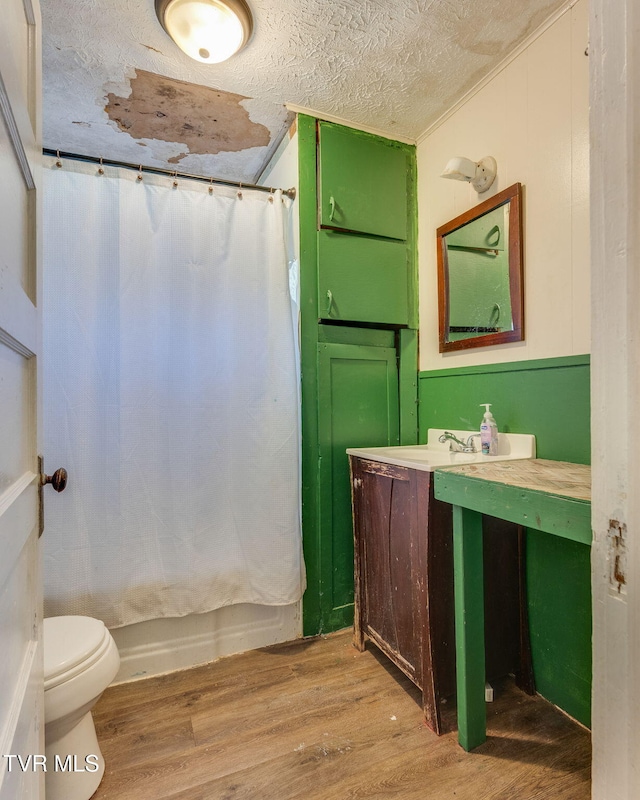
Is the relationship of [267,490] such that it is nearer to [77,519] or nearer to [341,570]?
[341,570]

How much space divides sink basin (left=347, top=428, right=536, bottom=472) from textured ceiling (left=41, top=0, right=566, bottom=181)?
4.80 feet

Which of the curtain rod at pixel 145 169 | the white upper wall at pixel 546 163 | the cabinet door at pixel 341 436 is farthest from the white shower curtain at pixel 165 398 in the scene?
the white upper wall at pixel 546 163

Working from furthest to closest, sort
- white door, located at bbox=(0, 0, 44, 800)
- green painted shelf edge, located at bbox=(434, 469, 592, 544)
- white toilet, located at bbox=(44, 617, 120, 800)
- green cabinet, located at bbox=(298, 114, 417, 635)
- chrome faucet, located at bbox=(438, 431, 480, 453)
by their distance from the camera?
green cabinet, located at bbox=(298, 114, 417, 635) → chrome faucet, located at bbox=(438, 431, 480, 453) → white toilet, located at bbox=(44, 617, 120, 800) → green painted shelf edge, located at bbox=(434, 469, 592, 544) → white door, located at bbox=(0, 0, 44, 800)

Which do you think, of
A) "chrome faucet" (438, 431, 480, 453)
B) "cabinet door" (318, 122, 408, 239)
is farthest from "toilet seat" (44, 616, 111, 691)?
"cabinet door" (318, 122, 408, 239)

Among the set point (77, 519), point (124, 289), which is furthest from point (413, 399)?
point (77, 519)

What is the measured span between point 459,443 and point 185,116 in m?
1.92

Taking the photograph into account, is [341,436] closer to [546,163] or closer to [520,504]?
[520,504]

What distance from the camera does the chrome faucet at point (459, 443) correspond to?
1.76 m

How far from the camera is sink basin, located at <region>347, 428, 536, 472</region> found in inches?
60.0

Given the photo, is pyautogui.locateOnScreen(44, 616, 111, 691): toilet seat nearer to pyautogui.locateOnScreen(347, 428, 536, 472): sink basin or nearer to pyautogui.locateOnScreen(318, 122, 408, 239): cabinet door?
pyautogui.locateOnScreen(347, 428, 536, 472): sink basin

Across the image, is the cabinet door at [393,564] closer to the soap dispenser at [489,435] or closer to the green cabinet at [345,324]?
the green cabinet at [345,324]

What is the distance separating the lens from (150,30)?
4.88 ft

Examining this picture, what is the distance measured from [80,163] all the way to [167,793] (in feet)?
6.85

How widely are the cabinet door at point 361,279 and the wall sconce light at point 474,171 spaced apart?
1.50 feet
